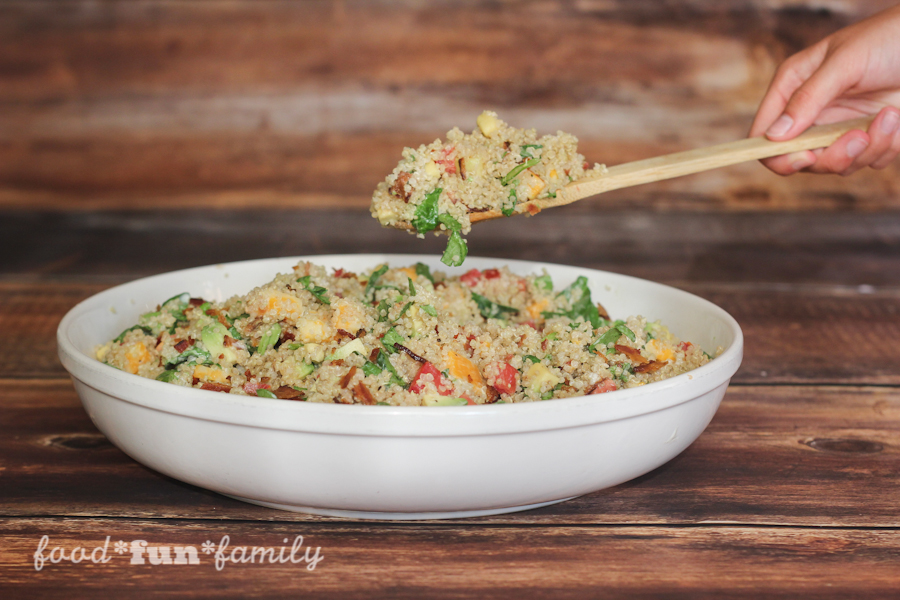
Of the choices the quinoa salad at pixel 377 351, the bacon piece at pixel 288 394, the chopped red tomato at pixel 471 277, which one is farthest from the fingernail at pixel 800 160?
the bacon piece at pixel 288 394

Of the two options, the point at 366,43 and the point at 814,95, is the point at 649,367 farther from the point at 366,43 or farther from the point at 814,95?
the point at 366,43

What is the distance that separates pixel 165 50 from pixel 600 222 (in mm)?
2059

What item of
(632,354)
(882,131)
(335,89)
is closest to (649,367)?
(632,354)

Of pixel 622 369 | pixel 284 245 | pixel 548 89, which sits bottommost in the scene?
pixel 284 245

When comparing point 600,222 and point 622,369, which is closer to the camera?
point 622,369

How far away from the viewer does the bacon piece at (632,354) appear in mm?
1348

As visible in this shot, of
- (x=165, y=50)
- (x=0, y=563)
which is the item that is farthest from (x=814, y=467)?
(x=165, y=50)

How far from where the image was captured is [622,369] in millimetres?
1333

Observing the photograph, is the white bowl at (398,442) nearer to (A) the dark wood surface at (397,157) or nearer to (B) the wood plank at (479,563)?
(B) the wood plank at (479,563)

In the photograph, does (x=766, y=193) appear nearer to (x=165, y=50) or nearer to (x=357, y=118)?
(x=357, y=118)

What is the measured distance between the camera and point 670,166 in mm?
1541

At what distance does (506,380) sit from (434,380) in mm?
135

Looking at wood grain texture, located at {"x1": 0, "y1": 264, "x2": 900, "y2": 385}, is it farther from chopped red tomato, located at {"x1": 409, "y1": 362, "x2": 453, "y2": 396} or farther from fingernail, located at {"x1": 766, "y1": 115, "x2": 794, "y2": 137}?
chopped red tomato, located at {"x1": 409, "y1": 362, "x2": 453, "y2": 396}

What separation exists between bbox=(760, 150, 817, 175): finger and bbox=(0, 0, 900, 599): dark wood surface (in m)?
0.44
